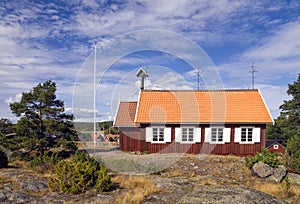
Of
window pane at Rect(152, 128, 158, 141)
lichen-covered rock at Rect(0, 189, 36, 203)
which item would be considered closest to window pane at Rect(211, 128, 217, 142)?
window pane at Rect(152, 128, 158, 141)

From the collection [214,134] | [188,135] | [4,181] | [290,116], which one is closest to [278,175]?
[214,134]

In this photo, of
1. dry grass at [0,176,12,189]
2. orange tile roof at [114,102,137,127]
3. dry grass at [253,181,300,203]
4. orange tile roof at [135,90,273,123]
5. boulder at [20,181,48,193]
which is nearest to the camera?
boulder at [20,181,48,193]

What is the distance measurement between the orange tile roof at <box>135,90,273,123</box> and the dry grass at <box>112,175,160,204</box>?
8.66 m

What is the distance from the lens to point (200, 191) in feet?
26.1

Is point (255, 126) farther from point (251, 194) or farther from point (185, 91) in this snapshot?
point (251, 194)

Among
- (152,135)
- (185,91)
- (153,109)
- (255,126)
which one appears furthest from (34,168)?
(255,126)

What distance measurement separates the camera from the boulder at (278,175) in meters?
12.2

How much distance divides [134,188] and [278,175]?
7.65 m

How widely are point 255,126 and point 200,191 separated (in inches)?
519

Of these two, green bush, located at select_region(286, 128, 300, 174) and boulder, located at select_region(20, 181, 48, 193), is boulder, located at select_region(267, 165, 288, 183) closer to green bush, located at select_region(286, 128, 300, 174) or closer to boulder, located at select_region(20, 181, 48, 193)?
green bush, located at select_region(286, 128, 300, 174)

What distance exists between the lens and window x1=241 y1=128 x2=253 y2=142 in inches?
765

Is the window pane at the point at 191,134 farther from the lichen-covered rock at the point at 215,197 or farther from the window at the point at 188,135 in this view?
the lichen-covered rock at the point at 215,197

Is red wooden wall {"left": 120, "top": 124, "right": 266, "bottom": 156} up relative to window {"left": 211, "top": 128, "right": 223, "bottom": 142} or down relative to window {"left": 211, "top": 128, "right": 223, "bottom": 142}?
down

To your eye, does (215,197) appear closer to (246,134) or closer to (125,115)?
(246,134)
